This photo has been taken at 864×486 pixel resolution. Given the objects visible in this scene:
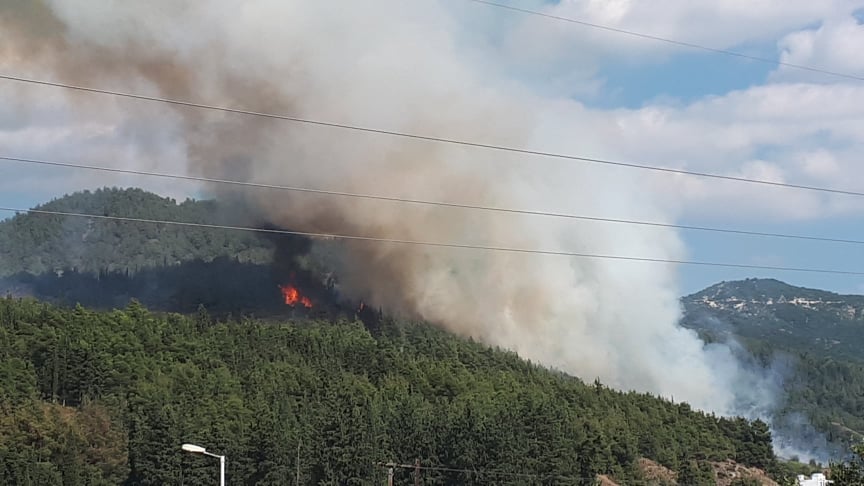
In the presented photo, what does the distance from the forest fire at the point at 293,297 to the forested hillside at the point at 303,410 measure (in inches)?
353

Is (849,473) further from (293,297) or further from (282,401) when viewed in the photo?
(293,297)

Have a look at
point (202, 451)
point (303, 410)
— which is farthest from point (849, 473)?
point (303, 410)

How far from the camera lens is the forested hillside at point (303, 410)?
3238 inches

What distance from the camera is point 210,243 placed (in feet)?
622

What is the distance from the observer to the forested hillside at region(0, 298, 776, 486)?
82250mm

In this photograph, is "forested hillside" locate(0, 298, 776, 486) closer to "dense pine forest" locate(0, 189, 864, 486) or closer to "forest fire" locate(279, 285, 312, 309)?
"dense pine forest" locate(0, 189, 864, 486)

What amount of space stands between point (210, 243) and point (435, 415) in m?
102

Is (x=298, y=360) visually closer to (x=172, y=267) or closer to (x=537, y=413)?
(x=537, y=413)

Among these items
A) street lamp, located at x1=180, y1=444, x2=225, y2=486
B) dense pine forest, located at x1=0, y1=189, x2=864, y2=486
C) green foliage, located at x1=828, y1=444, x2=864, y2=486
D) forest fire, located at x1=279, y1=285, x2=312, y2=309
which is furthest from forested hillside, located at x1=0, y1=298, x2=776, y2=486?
green foliage, located at x1=828, y1=444, x2=864, y2=486

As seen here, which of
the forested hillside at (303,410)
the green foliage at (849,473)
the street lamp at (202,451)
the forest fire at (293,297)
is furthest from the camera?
the forest fire at (293,297)

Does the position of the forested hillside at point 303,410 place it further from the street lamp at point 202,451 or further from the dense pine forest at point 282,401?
the street lamp at point 202,451

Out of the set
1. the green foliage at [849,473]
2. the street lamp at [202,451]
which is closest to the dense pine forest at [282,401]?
the green foliage at [849,473]

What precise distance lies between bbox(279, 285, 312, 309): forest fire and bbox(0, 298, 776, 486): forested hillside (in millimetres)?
8968

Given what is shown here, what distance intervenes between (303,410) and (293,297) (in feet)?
179
